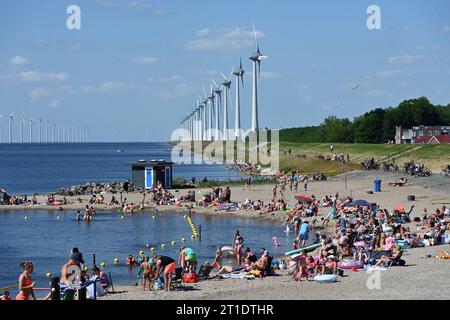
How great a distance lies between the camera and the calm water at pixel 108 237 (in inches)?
1208

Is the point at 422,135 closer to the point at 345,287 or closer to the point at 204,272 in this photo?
the point at 204,272

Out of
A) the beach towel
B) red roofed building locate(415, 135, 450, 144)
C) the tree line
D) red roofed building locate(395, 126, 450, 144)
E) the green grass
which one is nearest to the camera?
the beach towel

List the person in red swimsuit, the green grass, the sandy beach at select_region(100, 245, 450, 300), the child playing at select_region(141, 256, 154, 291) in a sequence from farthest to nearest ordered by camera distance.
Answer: the green grass → the child playing at select_region(141, 256, 154, 291) → the sandy beach at select_region(100, 245, 450, 300) → the person in red swimsuit

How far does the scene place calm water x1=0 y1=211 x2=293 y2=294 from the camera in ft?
101

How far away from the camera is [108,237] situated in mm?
38625

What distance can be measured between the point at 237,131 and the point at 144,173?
55.0 meters

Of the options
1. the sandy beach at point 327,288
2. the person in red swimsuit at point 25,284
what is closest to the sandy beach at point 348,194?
the sandy beach at point 327,288

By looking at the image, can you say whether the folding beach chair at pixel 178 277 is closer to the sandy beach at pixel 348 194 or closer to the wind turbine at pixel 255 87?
the sandy beach at pixel 348 194

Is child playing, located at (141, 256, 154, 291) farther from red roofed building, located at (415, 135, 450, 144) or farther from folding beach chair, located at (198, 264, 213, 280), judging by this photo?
red roofed building, located at (415, 135, 450, 144)

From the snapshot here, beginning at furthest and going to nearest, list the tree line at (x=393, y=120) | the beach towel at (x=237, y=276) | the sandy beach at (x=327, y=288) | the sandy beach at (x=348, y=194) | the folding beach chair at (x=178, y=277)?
the tree line at (x=393, y=120)
the sandy beach at (x=348, y=194)
the beach towel at (x=237, y=276)
the folding beach chair at (x=178, y=277)
the sandy beach at (x=327, y=288)

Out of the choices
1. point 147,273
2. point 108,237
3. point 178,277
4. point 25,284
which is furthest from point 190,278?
point 108,237

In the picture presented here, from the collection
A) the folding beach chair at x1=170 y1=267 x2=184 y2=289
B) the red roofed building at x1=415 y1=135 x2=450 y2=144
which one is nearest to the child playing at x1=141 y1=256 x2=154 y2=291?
the folding beach chair at x1=170 y1=267 x2=184 y2=289

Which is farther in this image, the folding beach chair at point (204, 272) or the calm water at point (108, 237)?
the calm water at point (108, 237)
